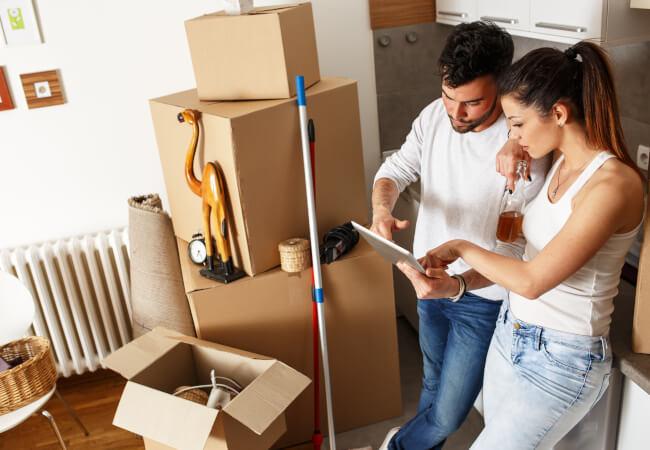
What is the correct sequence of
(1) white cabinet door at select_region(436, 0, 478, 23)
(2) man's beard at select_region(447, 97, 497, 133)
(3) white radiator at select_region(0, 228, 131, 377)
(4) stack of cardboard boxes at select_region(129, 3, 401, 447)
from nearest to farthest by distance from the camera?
(2) man's beard at select_region(447, 97, 497, 133), (4) stack of cardboard boxes at select_region(129, 3, 401, 447), (1) white cabinet door at select_region(436, 0, 478, 23), (3) white radiator at select_region(0, 228, 131, 377)

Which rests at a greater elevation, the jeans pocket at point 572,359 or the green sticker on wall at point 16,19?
the green sticker on wall at point 16,19

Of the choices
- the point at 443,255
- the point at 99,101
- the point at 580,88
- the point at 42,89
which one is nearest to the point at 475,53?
the point at 580,88

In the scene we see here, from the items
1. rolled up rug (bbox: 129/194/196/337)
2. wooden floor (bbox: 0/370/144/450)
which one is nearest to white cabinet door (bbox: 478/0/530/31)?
rolled up rug (bbox: 129/194/196/337)

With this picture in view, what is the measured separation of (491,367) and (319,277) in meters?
0.66

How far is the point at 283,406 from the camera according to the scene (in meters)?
1.73

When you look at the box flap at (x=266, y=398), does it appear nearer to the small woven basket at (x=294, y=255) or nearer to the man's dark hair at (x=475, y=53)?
the small woven basket at (x=294, y=255)

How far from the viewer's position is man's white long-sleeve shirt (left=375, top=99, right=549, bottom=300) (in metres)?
1.61

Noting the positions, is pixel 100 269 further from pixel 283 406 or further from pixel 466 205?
pixel 466 205

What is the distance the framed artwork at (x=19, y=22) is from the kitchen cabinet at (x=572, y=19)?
5.28 feet

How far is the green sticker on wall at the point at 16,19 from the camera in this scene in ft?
7.48

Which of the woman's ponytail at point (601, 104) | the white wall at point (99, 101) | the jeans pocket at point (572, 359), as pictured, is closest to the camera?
the woman's ponytail at point (601, 104)

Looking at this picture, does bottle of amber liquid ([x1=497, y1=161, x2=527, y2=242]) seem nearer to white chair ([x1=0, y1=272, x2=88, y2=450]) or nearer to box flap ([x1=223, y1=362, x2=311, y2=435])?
box flap ([x1=223, y1=362, x2=311, y2=435])

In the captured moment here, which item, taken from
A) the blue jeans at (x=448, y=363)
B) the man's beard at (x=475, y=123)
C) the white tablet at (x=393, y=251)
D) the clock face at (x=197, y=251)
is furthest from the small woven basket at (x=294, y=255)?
the man's beard at (x=475, y=123)

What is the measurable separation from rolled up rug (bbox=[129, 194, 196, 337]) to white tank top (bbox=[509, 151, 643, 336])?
141 cm
